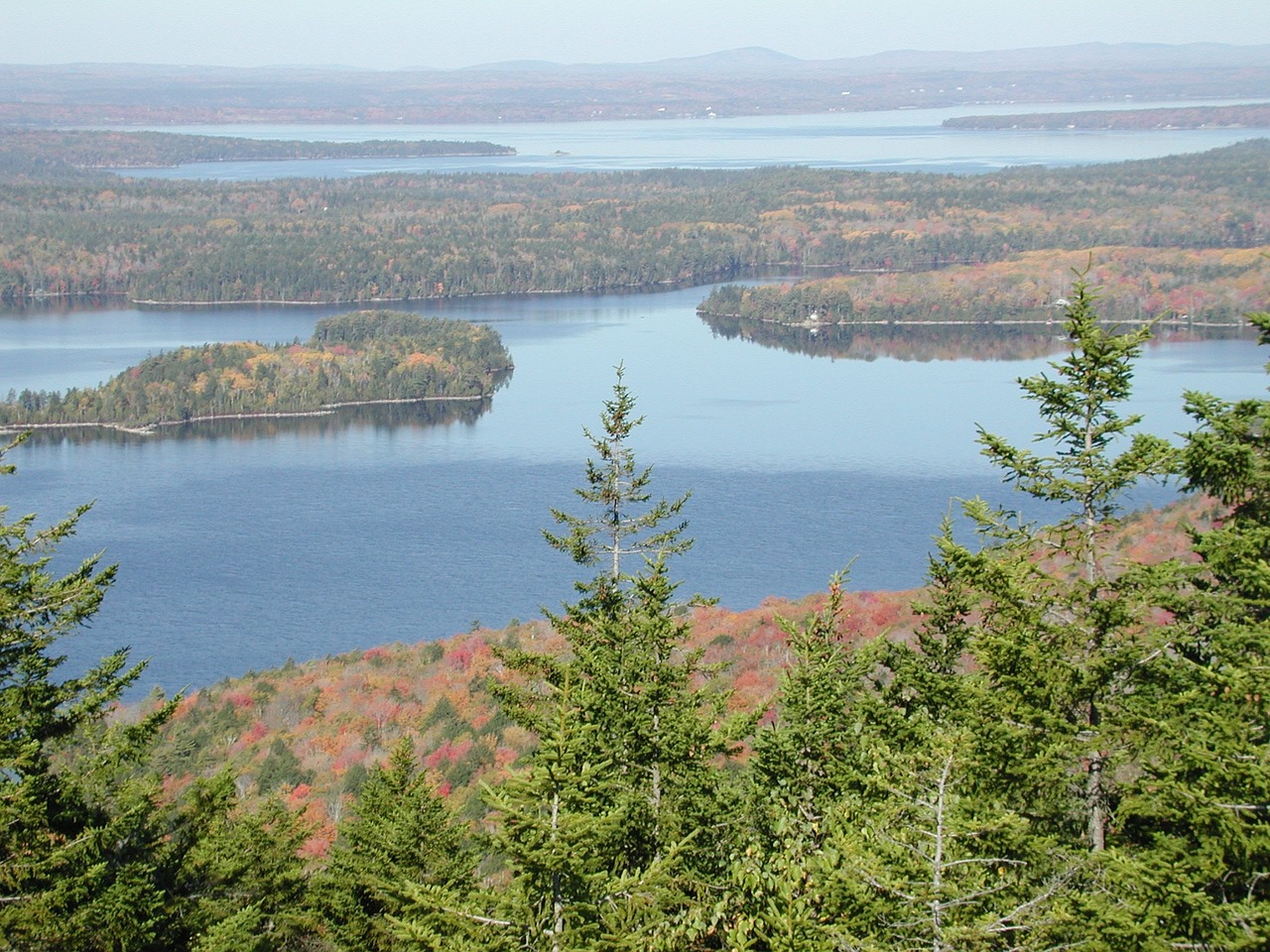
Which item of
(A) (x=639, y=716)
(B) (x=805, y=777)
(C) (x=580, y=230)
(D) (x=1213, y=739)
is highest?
(D) (x=1213, y=739)

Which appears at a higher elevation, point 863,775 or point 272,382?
point 863,775

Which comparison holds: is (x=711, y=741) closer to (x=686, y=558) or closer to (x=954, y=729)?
(x=954, y=729)

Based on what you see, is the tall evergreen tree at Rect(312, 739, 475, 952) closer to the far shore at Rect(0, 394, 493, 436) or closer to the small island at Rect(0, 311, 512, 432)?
the far shore at Rect(0, 394, 493, 436)

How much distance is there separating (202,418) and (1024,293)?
66.7m

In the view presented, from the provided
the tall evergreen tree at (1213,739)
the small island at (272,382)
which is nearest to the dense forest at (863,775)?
the tall evergreen tree at (1213,739)

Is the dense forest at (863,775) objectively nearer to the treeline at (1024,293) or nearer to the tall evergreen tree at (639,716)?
the tall evergreen tree at (639,716)

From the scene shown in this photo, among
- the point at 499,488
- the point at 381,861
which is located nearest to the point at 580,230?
the point at 499,488

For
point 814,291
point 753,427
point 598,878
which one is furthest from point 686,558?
point 814,291

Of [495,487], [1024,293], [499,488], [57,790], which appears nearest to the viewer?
[57,790]

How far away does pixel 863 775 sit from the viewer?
10.9m

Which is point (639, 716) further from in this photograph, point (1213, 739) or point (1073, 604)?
point (1213, 739)

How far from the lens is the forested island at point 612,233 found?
136 meters

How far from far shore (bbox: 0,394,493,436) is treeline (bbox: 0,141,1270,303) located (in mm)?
51135

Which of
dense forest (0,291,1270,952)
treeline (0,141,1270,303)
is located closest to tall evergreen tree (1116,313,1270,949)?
dense forest (0,291,1270,952)
